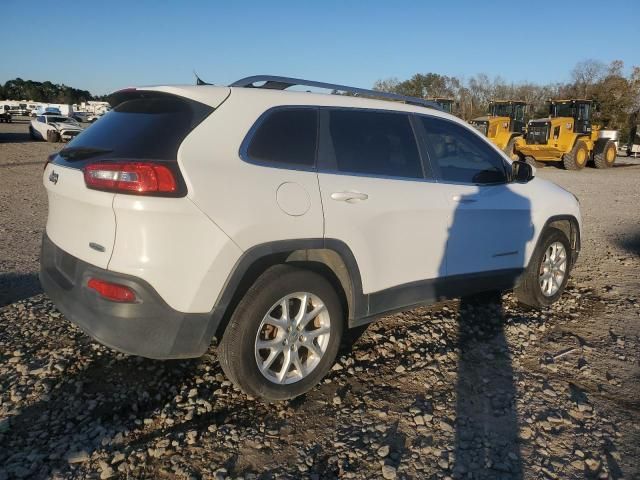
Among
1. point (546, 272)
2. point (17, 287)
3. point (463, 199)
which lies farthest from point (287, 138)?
point (17, 287)

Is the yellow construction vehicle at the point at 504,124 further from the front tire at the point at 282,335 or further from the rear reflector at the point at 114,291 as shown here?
the rear reflector at the point at 114,291

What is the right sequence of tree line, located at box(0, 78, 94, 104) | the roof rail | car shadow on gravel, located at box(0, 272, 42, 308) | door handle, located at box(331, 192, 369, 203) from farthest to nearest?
tree line, located at box(0, 78, 94, 104) → car shadow on gravel, located at box(0, 272, 42, 308) → the roof rail → door handle, located at box(331, 192, 369, 203)

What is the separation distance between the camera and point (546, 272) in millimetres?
4613

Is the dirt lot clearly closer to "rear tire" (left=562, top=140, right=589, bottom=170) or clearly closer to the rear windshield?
A: the rear windshield

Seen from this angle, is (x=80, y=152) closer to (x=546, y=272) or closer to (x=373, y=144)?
(x=373, y=144)

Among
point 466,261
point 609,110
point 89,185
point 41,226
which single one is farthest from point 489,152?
point 609,110

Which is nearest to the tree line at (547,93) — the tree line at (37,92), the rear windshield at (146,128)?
the rear windshield at (146,128)

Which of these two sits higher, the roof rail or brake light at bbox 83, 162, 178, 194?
the roof rail

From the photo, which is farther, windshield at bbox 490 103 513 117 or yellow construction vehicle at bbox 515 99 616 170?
windshield at bbox 490 103 513 117

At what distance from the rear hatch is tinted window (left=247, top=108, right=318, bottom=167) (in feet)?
0.96

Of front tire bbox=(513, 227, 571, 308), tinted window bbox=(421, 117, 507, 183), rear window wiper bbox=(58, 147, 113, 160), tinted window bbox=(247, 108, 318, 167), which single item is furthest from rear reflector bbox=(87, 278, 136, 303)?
front tire bbox=(513, 227, 571, 308)

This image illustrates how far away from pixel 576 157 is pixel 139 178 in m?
21.0

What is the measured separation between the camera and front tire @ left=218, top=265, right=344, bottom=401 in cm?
271

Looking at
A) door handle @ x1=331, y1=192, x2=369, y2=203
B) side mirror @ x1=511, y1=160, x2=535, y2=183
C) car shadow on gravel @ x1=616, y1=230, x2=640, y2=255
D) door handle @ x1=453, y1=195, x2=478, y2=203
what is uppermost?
side mirror @ x1=511, y1=160, x2=535, y2=183
